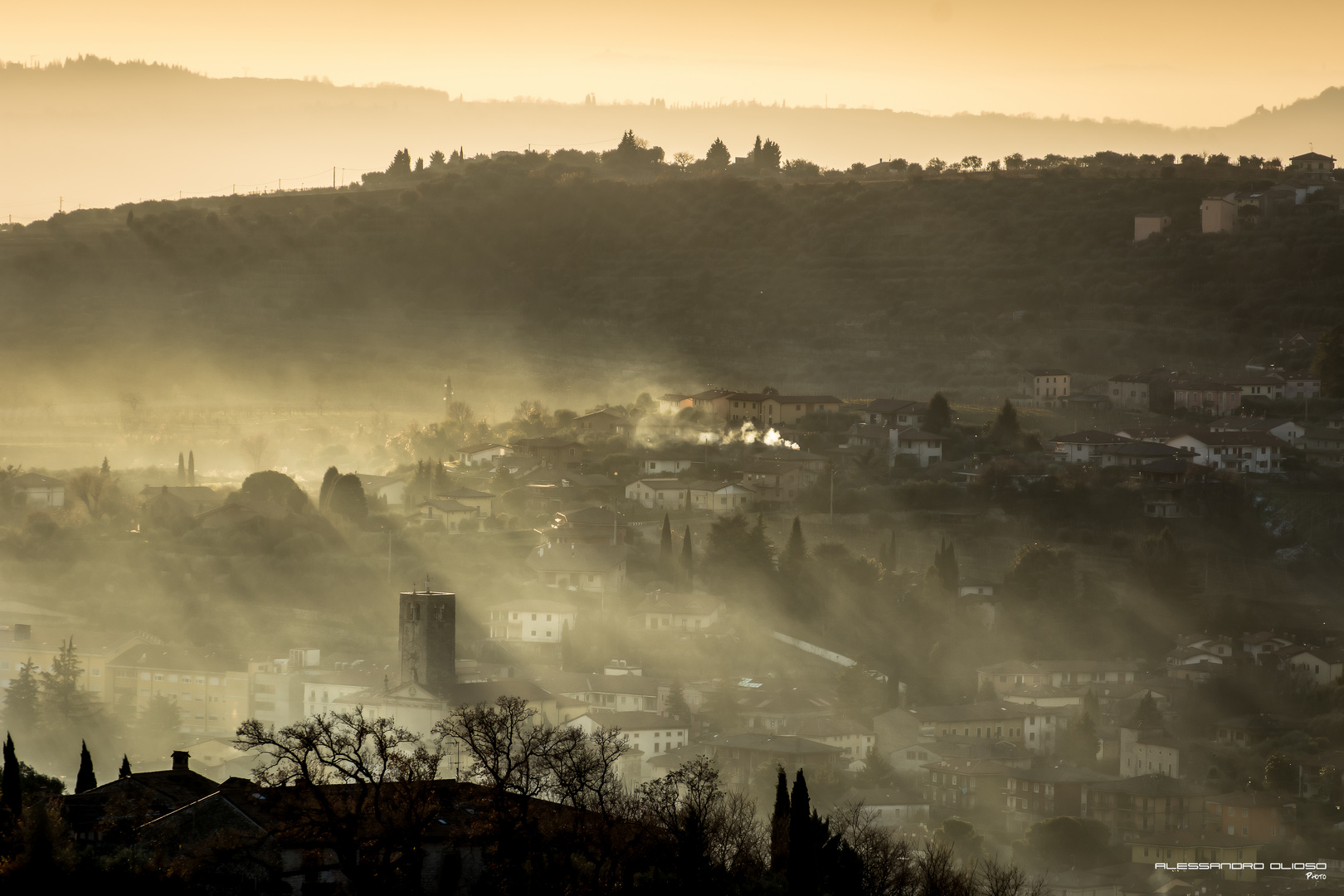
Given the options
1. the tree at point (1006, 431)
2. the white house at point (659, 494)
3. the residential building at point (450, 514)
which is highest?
the tree at point (1006, 431)

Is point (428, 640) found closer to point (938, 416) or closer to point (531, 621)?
point (531, 621)

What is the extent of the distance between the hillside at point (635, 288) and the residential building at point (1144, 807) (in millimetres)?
42369

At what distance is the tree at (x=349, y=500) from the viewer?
52.7m

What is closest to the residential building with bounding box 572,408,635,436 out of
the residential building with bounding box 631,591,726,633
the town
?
the town

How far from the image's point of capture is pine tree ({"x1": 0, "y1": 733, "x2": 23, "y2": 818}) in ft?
70.9

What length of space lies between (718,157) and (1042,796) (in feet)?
294

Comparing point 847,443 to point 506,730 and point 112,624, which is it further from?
point 506,730

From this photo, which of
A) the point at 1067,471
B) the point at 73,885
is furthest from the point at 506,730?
the point at 1067,471

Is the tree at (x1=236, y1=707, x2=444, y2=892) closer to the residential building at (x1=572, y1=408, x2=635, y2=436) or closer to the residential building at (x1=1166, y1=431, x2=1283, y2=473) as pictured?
the residential building at (x1=572, y1=408, x2=635, y2=436)

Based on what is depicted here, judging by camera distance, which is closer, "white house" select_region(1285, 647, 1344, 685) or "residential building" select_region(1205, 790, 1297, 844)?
Result: "residential building" select_region(1205, 790, 1297, 844)

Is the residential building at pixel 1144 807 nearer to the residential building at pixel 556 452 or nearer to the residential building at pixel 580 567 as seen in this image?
the residential building at pixel 580 567

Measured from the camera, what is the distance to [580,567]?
4778 cm

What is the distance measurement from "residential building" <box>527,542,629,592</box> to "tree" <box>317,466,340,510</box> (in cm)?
751

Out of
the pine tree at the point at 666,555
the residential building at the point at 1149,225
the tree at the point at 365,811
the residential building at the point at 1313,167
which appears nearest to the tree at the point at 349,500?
the pine tree at the point at 666,555
